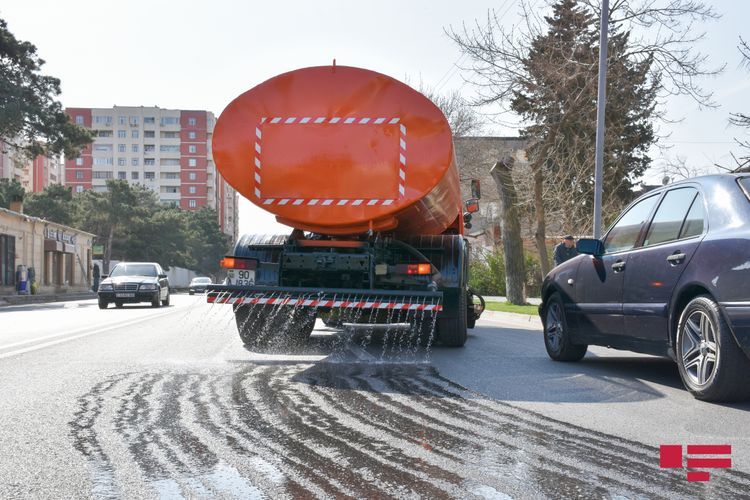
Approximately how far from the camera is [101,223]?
2950 inches

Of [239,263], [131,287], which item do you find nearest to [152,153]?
[131,287]

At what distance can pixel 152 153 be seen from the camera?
13150 centimetres

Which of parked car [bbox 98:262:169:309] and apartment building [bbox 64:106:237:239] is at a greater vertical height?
apartment building [bbox 64:106:237:239]

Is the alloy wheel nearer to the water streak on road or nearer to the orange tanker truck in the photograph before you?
the water streak on road

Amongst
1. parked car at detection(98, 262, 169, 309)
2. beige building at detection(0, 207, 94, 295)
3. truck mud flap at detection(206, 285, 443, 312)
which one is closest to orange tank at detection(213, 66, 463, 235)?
truck mud flap at detection(206, 285, 443, 312)

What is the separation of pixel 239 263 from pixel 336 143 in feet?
5.85

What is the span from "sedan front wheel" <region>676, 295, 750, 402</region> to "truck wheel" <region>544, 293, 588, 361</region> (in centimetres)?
216

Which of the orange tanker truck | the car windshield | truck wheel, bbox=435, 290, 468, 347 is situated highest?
the orange tanker truck

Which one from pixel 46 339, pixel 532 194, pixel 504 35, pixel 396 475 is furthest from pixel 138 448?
pixel 532 194

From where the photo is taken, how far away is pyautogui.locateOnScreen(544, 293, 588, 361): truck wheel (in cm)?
796

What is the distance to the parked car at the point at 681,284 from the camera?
518cm

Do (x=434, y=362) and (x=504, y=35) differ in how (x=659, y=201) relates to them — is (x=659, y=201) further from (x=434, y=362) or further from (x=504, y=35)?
(x=504, y=35)

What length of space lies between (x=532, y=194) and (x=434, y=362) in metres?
16.0

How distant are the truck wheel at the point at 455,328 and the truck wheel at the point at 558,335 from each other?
125cm
